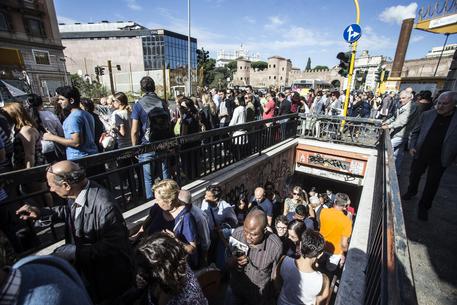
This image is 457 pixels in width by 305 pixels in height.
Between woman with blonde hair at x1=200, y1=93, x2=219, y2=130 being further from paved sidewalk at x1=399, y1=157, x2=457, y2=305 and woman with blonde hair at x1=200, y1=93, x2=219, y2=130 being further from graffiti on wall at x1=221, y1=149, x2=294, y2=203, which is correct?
paved sidewalk at x1=399, y1=157, x2=457, y2=305

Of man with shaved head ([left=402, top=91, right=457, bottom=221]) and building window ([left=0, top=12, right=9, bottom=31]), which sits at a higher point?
building window ([left=0, top=12, right=9, bottom=31])

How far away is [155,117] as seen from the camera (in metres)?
3.62

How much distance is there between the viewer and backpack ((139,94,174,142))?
3.58 metres

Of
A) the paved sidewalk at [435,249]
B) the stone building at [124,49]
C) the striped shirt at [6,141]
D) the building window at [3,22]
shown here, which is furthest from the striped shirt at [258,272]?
the stone building at [124,49]

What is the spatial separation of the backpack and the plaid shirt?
3021 mm

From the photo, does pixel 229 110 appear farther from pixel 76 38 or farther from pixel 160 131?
pixel 76 38

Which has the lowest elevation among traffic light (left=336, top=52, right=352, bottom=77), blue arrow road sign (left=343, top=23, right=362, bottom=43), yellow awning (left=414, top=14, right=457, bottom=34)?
traffic light (left=336, top=52, right=352, bottom=77)

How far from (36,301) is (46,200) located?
2.59 meters

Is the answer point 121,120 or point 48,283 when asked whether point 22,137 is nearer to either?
point 121,120

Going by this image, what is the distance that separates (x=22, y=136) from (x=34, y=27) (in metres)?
38.5

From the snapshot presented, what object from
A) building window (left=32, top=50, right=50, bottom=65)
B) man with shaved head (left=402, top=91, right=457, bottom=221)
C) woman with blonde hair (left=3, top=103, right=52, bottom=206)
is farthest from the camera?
building window (left=32, top=50, right=50, bottom=65)

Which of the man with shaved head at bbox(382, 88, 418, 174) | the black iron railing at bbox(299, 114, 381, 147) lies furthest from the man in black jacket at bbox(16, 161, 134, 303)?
the black iron railing at bbox(299, 114, 381, 147)

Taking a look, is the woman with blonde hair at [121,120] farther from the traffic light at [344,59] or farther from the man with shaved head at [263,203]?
the traffic light at [344,59]

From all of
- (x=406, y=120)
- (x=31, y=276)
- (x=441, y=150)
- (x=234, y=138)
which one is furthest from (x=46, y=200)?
(x=406, y=120)
